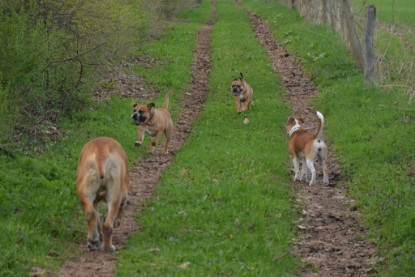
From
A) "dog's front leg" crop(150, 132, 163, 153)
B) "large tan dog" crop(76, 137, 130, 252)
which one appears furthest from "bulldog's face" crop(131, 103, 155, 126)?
"large tan dog" crop(76, 137, 130, 252)

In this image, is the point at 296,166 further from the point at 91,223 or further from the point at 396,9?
the point at 396,9

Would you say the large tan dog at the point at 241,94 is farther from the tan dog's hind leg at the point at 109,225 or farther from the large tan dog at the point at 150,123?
the tan dog's hind leg at the point at 109,225

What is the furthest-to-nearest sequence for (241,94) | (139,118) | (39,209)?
(241,94)
(139,118)
(39,209)

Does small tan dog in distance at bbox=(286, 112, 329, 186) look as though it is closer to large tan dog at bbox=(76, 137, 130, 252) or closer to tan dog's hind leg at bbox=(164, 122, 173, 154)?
tan dog's hind leg at bbox=(164, 122, 173, 154)

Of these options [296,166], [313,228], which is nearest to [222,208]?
[313,228]

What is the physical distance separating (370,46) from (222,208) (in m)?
9.65

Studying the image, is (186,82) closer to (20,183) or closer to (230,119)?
(230,119)

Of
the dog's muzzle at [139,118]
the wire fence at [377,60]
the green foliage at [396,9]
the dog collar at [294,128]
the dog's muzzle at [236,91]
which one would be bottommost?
the green foliage at [396,9]

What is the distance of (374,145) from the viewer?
1408 cm

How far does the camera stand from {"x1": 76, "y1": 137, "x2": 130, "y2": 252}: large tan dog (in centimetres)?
871

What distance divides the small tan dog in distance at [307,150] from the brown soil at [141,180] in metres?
2.34

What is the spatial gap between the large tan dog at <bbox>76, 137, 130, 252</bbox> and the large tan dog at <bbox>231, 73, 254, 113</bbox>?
32.6 feet

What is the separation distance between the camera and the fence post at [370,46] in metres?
18.6

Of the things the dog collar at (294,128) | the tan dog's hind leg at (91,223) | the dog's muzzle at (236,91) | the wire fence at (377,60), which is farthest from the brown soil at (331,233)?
the wire fence at (377,60)
